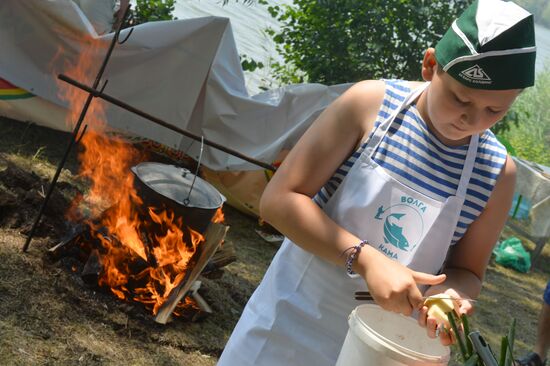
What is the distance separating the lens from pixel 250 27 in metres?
9.04

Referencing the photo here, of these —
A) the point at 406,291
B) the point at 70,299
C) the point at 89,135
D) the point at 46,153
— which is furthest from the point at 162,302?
the point at 406,291

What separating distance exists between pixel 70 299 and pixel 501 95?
293 cm

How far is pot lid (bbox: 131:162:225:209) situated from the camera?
4164 millimetres

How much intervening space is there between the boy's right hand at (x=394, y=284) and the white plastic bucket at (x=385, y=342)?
0.05m

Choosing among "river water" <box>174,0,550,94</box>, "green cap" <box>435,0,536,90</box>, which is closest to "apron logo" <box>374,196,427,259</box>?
"green cap" <box>435,0,536,90</box>

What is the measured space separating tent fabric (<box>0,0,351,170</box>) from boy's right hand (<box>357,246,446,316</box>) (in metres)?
4.31

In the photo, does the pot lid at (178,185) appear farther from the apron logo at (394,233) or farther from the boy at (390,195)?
the apron logo at (394,233)

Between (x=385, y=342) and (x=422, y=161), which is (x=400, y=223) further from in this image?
(x=385, y=342)

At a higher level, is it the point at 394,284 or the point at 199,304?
the point at 394,284

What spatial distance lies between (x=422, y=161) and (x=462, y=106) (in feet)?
0.71

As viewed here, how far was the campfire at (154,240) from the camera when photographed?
4098mm

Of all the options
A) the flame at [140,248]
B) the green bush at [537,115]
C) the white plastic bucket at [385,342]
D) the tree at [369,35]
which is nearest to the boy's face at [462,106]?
the white plastic bucket at [385,342]

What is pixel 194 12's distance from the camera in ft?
29.0

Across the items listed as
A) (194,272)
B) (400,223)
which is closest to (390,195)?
(400,223)
